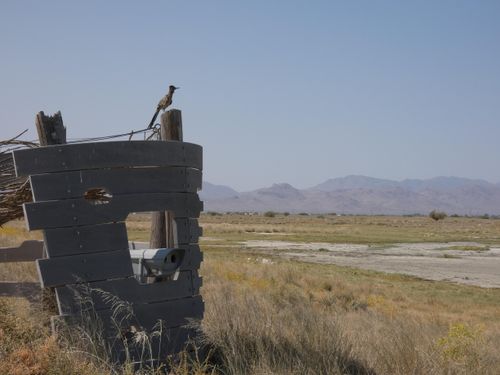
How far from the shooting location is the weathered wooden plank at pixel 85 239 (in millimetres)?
5453

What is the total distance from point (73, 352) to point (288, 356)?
2397mm

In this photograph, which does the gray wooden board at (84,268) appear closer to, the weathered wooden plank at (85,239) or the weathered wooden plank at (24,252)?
the weathered wooden plank at (85,239)

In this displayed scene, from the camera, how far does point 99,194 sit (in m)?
6.61

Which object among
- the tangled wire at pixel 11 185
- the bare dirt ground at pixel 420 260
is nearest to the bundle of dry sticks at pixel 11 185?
the tangled wire at pixel 11 185

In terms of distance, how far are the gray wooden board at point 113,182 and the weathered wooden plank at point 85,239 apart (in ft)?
1.02

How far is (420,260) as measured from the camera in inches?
1219

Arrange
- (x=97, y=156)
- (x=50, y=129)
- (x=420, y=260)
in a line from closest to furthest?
(x=97, y=156) → (x=50, y=129) → (x=420, y=260)

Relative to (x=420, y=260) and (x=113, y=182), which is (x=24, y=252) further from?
(x=420, y=260)

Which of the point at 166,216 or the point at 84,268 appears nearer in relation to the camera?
the point at 84,268

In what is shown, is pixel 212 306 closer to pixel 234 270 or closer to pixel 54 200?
pixel 54 200

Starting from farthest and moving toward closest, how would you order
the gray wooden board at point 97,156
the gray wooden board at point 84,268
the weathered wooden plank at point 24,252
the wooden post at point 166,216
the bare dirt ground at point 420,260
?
the bare dirt ground at point 420,260 → the weathered wooden plank at point 24,252 → the wooden post at point 166,216 → the gray wooden board at point 97,156 → the gray wooden board at point 84,268

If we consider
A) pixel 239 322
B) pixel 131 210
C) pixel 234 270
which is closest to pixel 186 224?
pixel 131 210

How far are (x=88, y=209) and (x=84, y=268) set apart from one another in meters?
0.54

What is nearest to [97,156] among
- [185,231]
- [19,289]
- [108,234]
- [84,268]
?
[108,234]
